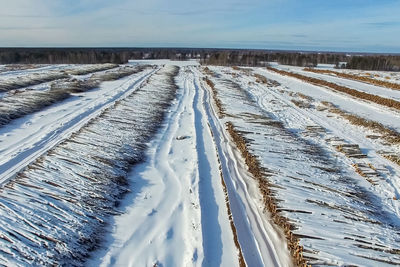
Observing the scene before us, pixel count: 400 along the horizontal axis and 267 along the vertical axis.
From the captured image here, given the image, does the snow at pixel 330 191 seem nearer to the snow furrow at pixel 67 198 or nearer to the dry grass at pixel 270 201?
the dry grass at pixel 270 201

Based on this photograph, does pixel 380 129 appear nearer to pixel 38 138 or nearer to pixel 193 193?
pixel 193 193

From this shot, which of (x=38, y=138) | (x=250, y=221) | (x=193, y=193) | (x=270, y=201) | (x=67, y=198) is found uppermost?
(x=38, y=138)

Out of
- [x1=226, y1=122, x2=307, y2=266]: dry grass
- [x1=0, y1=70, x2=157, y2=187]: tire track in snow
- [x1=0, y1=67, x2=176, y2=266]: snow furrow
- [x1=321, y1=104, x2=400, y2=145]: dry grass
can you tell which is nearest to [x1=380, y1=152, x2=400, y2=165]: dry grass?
[x1=321, y1=104, x2=400, y2=145]: dry grass

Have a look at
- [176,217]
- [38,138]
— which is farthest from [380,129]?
[38,138]

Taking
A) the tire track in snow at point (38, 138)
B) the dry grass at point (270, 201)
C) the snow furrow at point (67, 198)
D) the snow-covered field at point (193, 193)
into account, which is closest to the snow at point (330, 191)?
the snow-covered field at point (193, 193)

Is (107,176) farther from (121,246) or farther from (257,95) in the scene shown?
(257,95)

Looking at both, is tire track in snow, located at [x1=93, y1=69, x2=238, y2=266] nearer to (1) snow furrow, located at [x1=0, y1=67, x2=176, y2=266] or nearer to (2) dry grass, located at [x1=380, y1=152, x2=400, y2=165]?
(1) snow furrow, located at [x1=0, y1=67, x2=176, y2=266]

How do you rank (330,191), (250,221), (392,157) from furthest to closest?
(392,157) → (330,191) → (250,221)
